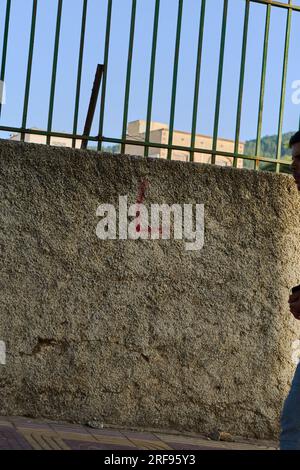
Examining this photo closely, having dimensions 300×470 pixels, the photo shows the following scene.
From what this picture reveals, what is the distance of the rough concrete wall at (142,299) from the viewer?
14.8 feet

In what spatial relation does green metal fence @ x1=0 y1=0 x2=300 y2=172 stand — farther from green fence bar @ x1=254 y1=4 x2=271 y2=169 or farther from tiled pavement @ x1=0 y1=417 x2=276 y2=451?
tiled pavement @ x1=0 y1=417 x2=276 y2=451

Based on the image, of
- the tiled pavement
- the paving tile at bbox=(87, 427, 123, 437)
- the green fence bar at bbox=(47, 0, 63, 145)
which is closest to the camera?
the tiled pavement

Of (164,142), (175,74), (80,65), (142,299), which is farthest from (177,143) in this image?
(142,299)

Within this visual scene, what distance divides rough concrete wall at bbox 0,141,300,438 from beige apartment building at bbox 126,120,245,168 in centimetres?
15

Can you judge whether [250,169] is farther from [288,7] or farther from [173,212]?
[288,7]

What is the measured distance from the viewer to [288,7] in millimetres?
5191

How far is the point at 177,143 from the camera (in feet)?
16.2

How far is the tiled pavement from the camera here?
12.9ft

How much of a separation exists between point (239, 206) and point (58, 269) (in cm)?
119

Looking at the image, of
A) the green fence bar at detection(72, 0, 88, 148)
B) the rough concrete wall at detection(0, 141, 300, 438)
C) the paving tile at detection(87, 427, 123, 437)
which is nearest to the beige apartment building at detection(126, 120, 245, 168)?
the rough concrete wall at detection(0, 141, 300, 438)

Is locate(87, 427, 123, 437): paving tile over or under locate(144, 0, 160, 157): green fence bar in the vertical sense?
under

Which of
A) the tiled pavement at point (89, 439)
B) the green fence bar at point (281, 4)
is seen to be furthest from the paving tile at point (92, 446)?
the green fence bar at point (281, 4)

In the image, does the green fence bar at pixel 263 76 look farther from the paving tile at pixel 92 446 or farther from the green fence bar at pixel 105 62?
the paving tile at pixel 92 446

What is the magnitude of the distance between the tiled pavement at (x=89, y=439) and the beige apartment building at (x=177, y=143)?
5.49ft
